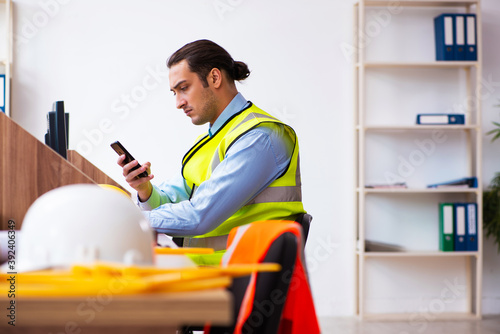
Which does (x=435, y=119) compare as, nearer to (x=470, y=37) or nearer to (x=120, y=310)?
(x=470, y=37)

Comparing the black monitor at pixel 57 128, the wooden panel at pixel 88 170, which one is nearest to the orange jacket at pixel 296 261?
the black monitor at pixel 57 128

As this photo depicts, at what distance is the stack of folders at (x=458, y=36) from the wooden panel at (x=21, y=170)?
360cm

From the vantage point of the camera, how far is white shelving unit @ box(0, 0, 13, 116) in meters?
3.81

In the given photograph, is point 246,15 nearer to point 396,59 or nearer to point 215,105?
point 396,59

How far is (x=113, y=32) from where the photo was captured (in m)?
4.09

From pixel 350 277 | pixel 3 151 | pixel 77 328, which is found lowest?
pixel 350 277

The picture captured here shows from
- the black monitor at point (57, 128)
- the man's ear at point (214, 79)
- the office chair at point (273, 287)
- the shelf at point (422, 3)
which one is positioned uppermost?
the shelf at point (422, 3)

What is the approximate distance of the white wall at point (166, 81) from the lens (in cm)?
403

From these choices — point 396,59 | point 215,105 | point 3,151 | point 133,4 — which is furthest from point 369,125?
point 3,151

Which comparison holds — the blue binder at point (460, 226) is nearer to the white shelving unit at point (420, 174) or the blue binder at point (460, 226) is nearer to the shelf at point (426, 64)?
the white shelving unit at point (420, 174)

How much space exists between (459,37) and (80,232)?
13.1 feet

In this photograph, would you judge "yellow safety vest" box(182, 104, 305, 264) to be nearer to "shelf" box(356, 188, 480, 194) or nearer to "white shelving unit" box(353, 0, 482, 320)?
"shelf" box(356, 188, 480, 194)

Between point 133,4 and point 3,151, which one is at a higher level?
point 133,4

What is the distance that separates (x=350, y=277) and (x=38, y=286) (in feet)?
12.7
